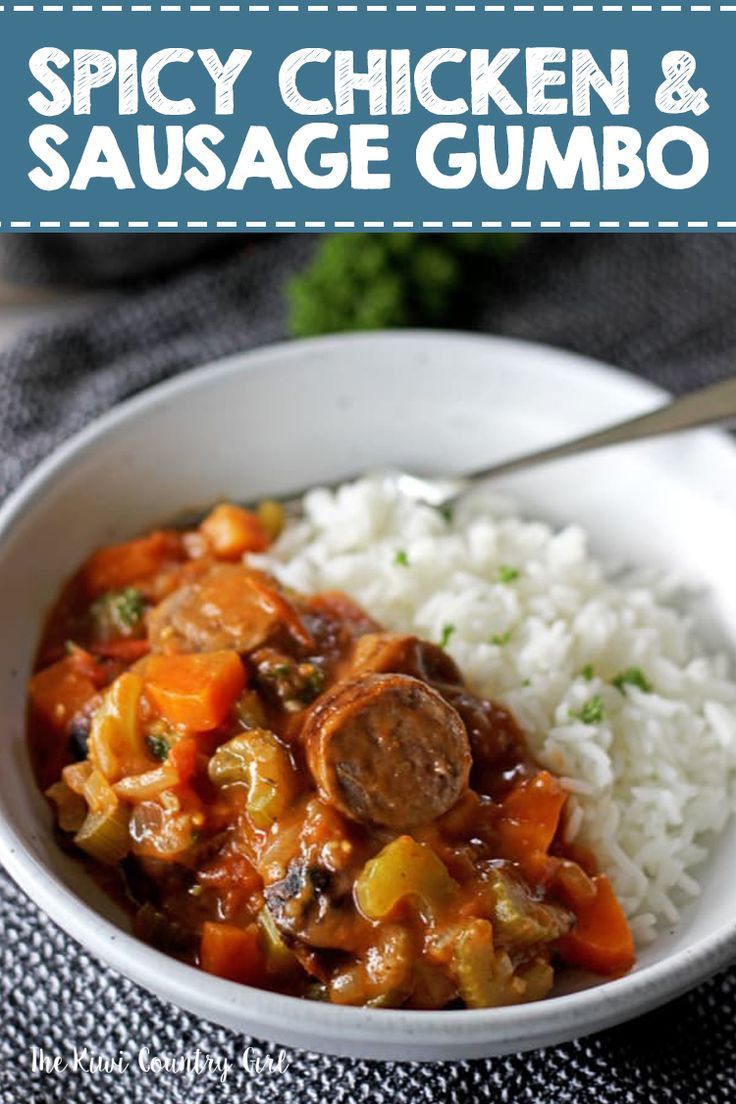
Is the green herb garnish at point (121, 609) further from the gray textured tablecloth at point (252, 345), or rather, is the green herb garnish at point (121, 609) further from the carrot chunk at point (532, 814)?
the carrot chunk at point (532, 814)

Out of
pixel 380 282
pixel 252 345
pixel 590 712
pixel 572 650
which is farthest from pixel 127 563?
pixel 380 282

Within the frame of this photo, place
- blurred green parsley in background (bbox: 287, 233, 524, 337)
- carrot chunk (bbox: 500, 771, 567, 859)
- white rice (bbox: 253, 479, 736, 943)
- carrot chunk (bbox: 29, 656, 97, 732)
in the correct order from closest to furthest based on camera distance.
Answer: carrot chunk (bbox: 500, 771, 567, 859)
white rice (bbox: 253, 479, 736, 943)
carrot chunk (bbox: 29, 656, 97, 732)
blurred green parsley in background (bbox: 287, 233, 524, 337)

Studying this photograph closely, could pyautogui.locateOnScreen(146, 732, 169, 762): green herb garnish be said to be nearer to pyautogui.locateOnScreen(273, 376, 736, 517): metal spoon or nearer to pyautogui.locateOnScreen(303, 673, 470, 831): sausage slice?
pyautogui.locateOnScreen(303, 673, 470, 831): sausage slice

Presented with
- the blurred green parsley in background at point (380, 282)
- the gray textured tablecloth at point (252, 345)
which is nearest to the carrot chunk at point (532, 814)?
the gray textured tablecloth at point (252, 345)

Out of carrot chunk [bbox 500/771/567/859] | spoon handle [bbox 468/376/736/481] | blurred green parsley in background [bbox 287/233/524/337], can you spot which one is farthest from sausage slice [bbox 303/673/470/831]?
blurred green parsley in background [bbox 287/233/524/337]

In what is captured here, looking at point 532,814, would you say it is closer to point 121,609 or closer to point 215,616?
point 215,616

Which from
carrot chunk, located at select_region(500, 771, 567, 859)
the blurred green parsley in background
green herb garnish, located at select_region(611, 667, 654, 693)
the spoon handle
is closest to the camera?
carrot chunk, located at select_region(500, 771, 567, 859)

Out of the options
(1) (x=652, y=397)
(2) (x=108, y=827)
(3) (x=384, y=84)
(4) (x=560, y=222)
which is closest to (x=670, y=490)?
(1) (x=652, y=397)
